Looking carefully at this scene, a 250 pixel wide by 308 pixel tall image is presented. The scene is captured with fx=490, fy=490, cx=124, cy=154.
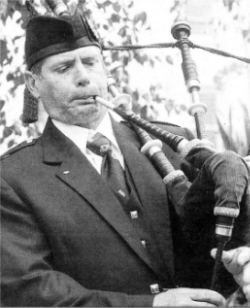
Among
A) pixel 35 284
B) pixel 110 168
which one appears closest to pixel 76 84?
pixel 110 168

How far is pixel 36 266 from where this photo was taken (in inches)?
43.3

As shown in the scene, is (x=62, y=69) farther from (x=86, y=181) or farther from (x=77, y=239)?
(x=77, y=239)

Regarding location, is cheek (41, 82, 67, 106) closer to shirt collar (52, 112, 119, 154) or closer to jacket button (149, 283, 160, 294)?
shirt collar (52, 112, 119, 154)

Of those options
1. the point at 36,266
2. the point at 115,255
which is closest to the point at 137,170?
the point at 115,255

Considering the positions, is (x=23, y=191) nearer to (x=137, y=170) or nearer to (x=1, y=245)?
(x=1, y=245)

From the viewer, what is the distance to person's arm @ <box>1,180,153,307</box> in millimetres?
1068

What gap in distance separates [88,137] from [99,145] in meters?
0.04

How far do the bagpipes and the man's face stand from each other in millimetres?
40

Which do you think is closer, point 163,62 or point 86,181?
point 86,181

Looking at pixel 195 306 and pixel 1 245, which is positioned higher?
pixel 1 245

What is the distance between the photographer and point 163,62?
191 cm

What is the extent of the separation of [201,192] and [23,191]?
452 mm

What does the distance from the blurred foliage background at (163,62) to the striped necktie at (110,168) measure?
26 centimetres

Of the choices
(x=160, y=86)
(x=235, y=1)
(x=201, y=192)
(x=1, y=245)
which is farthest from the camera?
(x=160, y=86)
